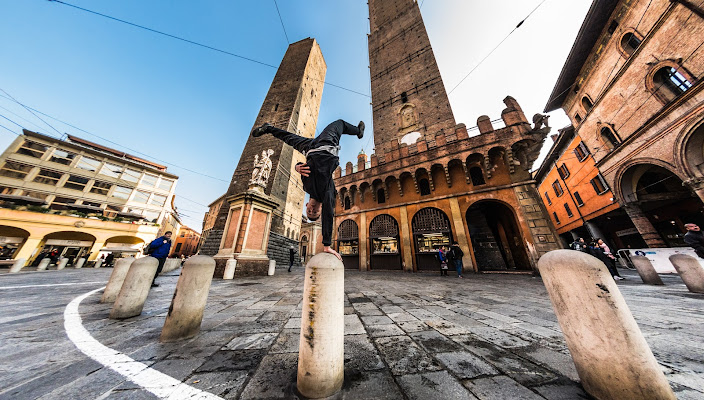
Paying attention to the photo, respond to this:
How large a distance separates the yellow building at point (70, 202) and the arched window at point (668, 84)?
36.2 m

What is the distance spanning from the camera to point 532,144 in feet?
30.8

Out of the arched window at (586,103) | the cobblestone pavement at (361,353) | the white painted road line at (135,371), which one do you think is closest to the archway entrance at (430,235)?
the cobblestone pavement at (361,353)

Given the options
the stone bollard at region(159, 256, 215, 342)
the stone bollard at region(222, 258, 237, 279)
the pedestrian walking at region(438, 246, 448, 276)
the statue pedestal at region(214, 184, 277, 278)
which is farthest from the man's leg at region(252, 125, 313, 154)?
the pedestrian walking at region(438, 246, 448, 276)

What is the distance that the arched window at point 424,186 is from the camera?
1139 cm

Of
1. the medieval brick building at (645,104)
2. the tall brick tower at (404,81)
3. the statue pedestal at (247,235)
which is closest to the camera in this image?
the statue pedestal at (247,235)

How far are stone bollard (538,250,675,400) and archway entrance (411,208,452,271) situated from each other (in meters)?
9.53

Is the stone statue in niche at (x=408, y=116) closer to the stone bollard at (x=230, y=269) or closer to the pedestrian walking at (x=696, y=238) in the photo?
the pedestrian walking at (x=696, y=238)

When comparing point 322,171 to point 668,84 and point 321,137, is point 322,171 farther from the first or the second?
point 668,84

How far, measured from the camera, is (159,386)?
118 cm

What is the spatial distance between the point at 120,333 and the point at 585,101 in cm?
2181

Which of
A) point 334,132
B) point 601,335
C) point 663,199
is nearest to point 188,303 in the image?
point 334,132

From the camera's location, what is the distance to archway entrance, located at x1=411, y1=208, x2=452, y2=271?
33.7ft

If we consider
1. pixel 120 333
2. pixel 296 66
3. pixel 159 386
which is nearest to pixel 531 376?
pixel 159 386

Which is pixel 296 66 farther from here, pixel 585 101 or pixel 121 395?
pixel 121 395
